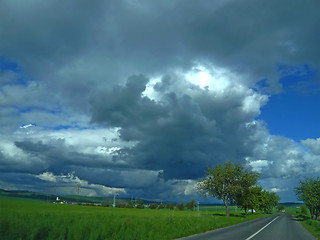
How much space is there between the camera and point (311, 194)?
70.2 meters

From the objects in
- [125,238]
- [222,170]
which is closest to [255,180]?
[222,170]

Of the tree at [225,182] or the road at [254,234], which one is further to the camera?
the tree at [225,182]

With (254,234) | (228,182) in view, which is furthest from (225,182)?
(254,234)

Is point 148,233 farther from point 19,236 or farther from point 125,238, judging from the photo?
point 19,236

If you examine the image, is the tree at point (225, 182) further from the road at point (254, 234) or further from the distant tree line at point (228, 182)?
the road at point (254, 234)

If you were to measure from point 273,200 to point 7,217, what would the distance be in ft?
550

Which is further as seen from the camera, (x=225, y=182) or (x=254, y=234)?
(x=225, y=182)

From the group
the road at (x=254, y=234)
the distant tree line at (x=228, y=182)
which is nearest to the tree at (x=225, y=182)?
the distant tree line at (x=228, y=182)

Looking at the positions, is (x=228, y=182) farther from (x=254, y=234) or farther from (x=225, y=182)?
(x=254, y=234)

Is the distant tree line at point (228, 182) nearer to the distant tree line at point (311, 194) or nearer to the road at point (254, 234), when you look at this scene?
the distant tree line at point (311, 194)

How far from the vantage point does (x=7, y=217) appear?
12844 mm

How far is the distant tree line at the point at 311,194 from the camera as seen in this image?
67456 mm

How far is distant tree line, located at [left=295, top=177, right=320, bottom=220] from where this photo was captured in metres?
67.5

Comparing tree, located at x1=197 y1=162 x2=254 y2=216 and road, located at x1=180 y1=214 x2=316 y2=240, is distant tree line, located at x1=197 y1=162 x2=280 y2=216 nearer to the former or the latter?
tree, located at x1=197 y1=162 x2=254 y2=216
